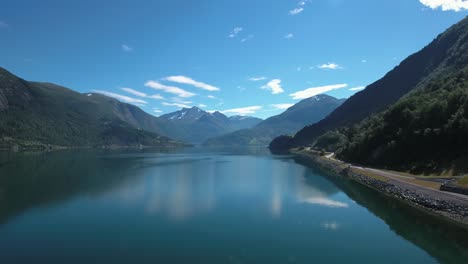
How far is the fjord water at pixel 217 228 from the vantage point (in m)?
28.2

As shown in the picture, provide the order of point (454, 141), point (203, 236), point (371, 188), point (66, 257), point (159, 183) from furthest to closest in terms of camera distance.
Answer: point (159, 183) → point (371, 188) → point (454, 141) → point (203, 236) → point (66, 257)

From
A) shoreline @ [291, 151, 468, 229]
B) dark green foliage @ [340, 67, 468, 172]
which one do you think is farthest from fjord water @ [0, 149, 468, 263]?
dark green foliage @ [340, 67, 468, 172]

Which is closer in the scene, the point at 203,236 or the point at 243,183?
the point at 203,236

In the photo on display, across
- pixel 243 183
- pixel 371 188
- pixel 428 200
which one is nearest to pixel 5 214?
pixel 243 183

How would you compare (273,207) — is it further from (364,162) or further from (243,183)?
(364,162)

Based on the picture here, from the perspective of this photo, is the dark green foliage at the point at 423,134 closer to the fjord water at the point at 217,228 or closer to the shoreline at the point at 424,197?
the shoreline at the point at 424,197

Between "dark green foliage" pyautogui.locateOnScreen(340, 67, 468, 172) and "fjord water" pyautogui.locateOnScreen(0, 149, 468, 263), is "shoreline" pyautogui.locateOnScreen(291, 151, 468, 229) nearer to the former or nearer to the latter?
"fjord water" pyautogui.locateOnScreen(0, 149, 468, 263)

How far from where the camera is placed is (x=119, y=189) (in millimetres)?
65250

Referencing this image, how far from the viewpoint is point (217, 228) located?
36781mm

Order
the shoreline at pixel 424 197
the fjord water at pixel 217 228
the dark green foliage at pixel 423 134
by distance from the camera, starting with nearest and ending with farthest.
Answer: the fjord water at pixel 217 228, the shoreline at pixel 424 197, the dark green foliage at pixel 423 134

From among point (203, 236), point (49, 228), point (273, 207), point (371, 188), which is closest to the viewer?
point (203, 236)

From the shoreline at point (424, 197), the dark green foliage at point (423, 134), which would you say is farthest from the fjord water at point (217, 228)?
the dark green foliage at point (423, 134)

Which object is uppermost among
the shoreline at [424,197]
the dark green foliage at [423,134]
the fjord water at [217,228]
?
the dark green foliage at [423,134]

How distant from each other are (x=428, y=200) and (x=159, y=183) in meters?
52.2
